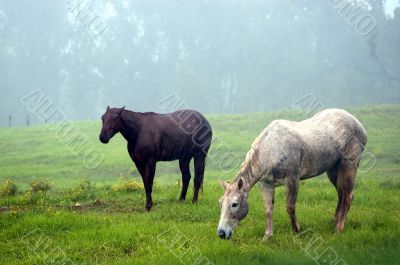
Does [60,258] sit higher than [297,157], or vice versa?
[297,157]

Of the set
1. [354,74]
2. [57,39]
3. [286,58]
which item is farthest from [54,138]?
[57,39]

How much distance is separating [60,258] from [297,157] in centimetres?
497

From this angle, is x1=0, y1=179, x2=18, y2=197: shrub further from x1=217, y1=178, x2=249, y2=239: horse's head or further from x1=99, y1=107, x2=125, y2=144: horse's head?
x1=217, y1=178, x2=249, y2=239: horse's head

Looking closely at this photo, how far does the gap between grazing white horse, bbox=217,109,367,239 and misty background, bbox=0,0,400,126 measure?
72956mm

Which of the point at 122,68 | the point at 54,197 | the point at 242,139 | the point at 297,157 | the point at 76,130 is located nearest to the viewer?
the point at 297,157

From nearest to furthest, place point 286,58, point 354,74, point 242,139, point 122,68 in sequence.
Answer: point 242,139 < point 354,74 < point 286,58 < point 122,68

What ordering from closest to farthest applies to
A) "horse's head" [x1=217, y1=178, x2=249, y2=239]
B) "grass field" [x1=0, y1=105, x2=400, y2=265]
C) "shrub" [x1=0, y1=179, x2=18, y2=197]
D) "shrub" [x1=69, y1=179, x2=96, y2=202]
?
"grass field" [x1=0, y1=105, x2=400, y2=265] → "horse's head" [x1=217, y1=178, x2=249, y2=239] → "shrub" [x1=69, y1=179, x2=96, y2=202] → "shrub" [x1=0, y1=179, x2=18, y2=197]

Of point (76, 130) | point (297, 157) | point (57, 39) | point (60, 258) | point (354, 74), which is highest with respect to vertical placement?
point (57, 39)

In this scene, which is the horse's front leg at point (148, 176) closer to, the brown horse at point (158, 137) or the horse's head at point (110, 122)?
the brown horse at point (158, 137)

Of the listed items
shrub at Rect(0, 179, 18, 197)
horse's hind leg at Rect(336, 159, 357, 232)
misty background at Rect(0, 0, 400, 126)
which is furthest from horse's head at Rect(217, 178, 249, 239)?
misty background at Rect(0, 0, 400, 126)

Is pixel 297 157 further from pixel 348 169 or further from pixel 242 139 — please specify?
pixel 242 139

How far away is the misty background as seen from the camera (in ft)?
295

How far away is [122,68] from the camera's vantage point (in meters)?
122

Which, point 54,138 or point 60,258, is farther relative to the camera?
point 54,138
